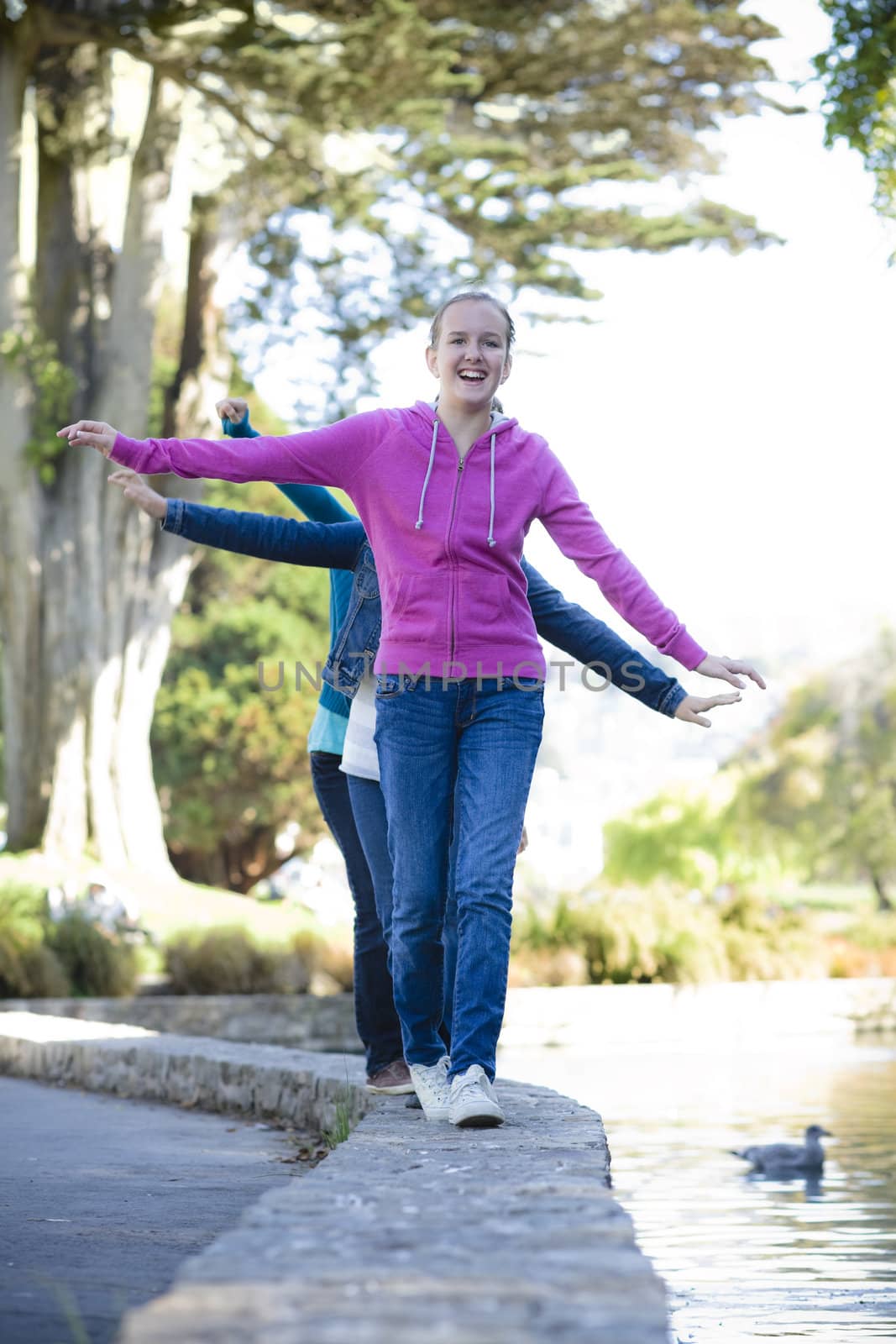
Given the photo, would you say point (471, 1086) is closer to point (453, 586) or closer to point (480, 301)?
point (453, 586)

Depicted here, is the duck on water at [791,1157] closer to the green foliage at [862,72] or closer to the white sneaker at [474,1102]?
the white sneaker at [474,1102]

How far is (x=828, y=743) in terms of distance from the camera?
4181 centimetres

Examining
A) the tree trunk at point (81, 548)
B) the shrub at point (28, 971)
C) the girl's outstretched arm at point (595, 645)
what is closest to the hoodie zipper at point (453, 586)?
the girl's outstretched arm at point (595, 645)

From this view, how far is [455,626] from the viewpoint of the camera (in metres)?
3.81

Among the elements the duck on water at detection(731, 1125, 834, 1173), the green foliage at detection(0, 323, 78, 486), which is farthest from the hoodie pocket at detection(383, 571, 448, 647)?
the green foliage at detection(0, 323, 78, 486)

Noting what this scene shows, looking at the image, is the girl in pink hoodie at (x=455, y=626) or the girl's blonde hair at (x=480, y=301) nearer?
the girl in pink hoodie at (x=455, y=626)

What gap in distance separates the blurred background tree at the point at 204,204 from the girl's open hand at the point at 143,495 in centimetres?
1135

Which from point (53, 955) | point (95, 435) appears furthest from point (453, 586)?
point (53, 955)

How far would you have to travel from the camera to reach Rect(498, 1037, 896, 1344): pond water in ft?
13.5

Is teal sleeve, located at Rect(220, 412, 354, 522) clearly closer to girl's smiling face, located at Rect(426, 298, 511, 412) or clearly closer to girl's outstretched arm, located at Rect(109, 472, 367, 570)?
girl's outstretched arm, located at Rect(109, 472, 367, 570)

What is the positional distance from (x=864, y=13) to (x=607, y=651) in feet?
22.8

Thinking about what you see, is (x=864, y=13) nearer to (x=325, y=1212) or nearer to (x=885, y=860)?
(x=325, y=1212)

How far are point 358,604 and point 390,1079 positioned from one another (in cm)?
131

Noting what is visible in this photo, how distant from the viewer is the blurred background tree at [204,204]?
15.4 m
